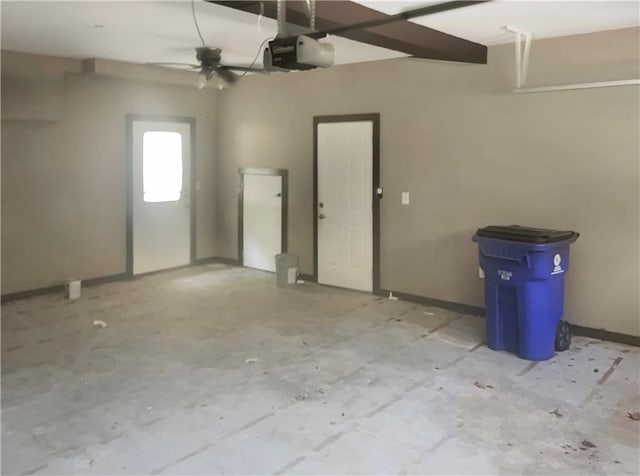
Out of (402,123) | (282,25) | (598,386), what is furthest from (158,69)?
(598,386)

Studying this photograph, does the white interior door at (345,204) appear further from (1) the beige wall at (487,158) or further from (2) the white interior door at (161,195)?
(2) the white interior door at (161,195)

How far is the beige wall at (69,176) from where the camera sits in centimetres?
624

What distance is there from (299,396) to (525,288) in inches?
76.1

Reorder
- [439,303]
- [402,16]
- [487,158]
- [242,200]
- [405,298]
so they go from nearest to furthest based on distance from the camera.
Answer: [402,16]
[487,158]
[439,303]
[405,298]
[242,200]

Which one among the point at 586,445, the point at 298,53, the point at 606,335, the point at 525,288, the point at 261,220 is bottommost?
the point at 586,445

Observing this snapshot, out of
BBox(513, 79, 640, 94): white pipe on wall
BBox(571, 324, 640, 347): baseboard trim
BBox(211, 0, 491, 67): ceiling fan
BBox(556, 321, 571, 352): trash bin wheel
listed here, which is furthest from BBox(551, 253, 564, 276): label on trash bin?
BBox(211, 0, 491, 67): ceiling fan

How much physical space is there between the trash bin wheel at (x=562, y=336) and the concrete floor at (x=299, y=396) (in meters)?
0.09

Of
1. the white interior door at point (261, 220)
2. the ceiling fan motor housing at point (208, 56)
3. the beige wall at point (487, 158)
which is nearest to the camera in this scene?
the beige wall at point (487, 158)

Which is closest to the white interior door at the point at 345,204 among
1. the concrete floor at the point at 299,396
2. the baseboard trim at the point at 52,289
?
the concrete floor at the point at 299,396

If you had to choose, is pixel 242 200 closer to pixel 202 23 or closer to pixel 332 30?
pixel 202 23

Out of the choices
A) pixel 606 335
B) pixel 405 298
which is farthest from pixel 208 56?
pixel 606 335

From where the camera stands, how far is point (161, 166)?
25.2 ft

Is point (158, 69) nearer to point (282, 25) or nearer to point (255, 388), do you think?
point (282, 25)

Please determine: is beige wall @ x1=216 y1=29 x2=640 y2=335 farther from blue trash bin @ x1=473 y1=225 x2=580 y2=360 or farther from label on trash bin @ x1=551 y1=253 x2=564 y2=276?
label on trash bin @ x1=551 y1=253 x2=564 y2=276
